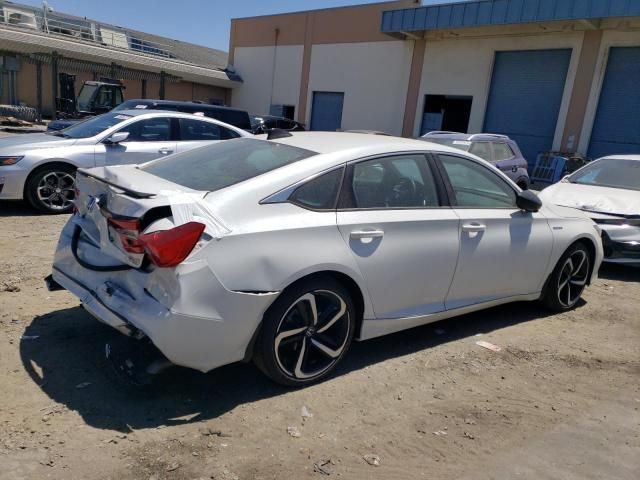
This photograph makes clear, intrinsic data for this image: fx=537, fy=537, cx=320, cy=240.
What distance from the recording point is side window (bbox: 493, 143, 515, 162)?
11.2m

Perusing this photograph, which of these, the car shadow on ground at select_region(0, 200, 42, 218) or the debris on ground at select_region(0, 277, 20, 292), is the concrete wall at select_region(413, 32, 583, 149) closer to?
the car shadow on ground at select_region(0, 200, 42, 218)

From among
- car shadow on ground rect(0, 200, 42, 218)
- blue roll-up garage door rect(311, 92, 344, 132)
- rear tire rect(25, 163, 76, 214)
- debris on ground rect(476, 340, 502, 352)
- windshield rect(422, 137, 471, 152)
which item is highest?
blue roll-up garage door rect(311, 92, 344, 132)

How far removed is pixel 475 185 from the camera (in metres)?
4.41

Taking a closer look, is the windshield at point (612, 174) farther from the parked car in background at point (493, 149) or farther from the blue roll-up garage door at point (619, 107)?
the blue roll-up garage door at point (619, 107)

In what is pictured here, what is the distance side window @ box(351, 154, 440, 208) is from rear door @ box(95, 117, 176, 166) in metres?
5.46

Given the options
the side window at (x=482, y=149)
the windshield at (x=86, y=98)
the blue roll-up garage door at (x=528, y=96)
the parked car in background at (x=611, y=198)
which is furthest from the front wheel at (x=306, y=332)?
the windshield at (x=86, y=98)

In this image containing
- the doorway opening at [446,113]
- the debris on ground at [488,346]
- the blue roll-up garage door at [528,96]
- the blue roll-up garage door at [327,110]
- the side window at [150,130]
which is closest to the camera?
the debris on ground at [488,346]

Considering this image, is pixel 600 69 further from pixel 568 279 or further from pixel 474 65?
pixel 568 279

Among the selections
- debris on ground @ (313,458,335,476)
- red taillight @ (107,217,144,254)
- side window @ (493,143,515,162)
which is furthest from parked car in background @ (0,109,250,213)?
debris on ground @ (313,458,335,476)

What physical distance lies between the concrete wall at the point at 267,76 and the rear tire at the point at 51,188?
2279cm

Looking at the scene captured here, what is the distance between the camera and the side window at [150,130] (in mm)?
8320

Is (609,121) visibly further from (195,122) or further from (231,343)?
(231,343)

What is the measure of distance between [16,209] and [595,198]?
822 cm

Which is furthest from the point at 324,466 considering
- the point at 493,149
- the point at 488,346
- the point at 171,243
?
the point at 493,149
